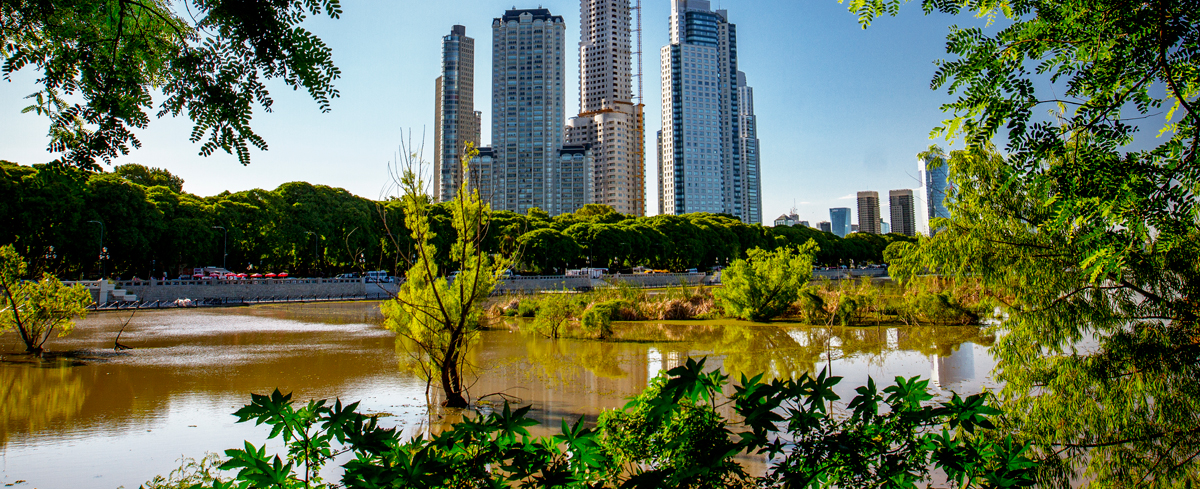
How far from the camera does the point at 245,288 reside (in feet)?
147

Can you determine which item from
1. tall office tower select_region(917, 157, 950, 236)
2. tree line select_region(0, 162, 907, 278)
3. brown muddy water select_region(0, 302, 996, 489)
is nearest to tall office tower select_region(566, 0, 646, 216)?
tree line select_region(0, 162, 907, 278)

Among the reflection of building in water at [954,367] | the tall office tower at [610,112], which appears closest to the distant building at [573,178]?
the tall office tower at [610,112]

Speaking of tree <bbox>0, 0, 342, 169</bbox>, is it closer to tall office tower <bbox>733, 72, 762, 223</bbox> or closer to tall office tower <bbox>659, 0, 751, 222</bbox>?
tall office tower <bbox>659, 0, 751, 222</bbox>

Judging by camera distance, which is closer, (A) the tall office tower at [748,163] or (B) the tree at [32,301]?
(B) the tree at [32,301]

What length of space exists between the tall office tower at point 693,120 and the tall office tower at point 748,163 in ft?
34.6

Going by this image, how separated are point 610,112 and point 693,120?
21.2m

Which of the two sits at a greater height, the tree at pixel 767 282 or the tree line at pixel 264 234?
the tree line at pixel 264 234

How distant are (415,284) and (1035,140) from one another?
35.4ft

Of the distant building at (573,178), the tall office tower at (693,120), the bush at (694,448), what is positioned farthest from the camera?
the distant building at (573,178)

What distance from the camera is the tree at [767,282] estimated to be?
25.6m

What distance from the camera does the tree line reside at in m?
36.1

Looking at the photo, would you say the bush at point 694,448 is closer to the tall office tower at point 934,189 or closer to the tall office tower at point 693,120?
the tall office tower at point 934,189

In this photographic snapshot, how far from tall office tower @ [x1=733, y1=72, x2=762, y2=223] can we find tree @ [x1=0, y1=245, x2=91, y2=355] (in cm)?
13390

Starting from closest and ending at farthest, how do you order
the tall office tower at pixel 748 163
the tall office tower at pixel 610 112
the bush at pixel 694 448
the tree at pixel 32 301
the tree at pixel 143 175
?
the bush at pixel 694 448, the tree at pixel 32 301, the tree at pixel 143 175, the tall office tower at pixel 610 112, the tall office tower at pixel 748 163
